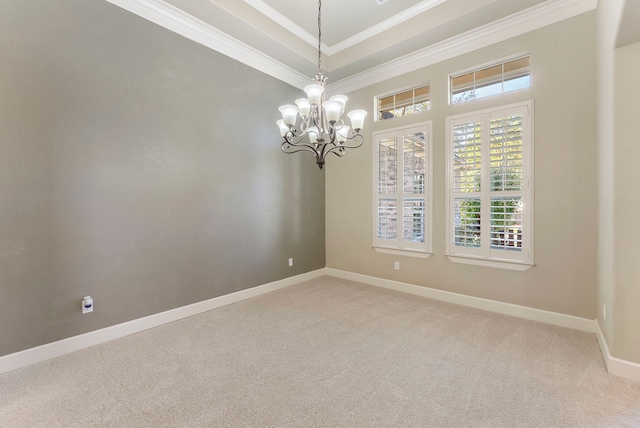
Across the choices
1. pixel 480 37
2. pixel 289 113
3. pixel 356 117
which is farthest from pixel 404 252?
pixel 480 37

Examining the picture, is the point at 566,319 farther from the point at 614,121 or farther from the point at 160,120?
the point at 160,120

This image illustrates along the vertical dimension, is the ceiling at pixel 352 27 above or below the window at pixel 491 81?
above

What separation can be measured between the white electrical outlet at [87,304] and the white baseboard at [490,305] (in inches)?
136

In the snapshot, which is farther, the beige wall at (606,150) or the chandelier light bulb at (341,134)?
the chandelier light bulb at (341,134)

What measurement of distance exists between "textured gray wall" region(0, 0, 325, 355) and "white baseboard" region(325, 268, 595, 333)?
1957mm

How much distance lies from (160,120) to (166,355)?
236cm

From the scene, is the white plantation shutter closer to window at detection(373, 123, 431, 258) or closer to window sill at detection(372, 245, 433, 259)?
window at detection(373, 123, 431, 258)

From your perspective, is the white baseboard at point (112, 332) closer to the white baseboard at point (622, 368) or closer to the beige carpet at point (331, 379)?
the beige carpet at point (331, 379)

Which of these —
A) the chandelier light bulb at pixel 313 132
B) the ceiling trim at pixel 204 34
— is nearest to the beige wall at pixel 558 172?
the chandelier light bulb at pixel 313 132

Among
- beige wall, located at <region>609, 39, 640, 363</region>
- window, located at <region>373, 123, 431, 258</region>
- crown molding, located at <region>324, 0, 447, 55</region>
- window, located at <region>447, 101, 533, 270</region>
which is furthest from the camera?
window, located at <region>373, 123, 431, 258</region>

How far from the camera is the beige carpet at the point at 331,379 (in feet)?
5.44

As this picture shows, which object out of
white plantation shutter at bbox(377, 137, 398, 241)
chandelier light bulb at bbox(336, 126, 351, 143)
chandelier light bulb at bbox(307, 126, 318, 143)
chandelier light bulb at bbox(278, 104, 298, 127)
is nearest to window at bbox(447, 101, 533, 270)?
white plantation shutter at bbox(377, 137, 398, 241)

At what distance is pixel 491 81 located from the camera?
3309mm

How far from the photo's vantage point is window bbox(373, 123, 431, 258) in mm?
3803
